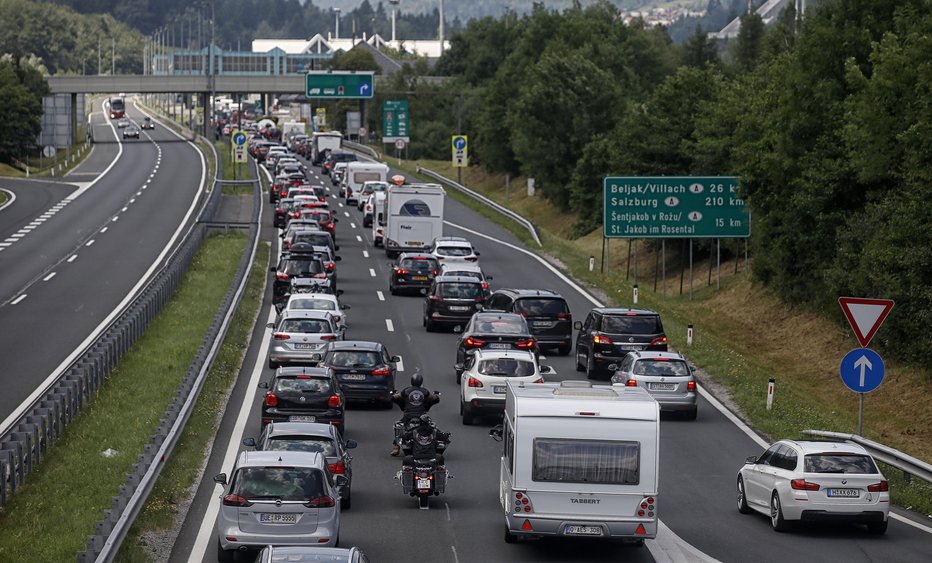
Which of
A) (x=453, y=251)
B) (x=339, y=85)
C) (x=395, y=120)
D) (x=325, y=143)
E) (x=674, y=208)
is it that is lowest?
(x=453, y=251)

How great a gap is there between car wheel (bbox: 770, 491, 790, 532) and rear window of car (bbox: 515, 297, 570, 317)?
17608 millimetres

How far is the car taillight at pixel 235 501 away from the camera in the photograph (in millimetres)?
17031

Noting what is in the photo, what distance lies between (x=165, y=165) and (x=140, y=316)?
7967 cm

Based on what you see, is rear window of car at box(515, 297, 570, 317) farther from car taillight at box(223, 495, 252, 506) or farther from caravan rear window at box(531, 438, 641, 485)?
car taillight at box(223, 495, 252, 506)

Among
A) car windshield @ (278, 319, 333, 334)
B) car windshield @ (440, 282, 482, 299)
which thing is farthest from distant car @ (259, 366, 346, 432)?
car windshield @ (440, 282, 482, 299)

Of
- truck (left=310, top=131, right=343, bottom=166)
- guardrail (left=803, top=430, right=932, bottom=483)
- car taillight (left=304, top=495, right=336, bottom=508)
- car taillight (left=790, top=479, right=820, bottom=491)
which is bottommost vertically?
guardrail (left=803, top=430, right=932, bottom=483)

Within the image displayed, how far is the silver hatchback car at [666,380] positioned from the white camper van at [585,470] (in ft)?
36.0

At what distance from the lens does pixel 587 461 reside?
1822 centimetres

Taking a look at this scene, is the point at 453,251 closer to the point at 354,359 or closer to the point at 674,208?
the point at 674,208

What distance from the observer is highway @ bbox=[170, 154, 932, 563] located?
18969 millimetres

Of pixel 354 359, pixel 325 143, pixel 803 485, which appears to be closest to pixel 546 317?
pixel 354 359

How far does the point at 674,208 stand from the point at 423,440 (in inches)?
1174

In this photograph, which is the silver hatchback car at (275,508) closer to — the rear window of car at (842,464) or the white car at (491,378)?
the rear window of car at (842,464)

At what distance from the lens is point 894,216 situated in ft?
125
